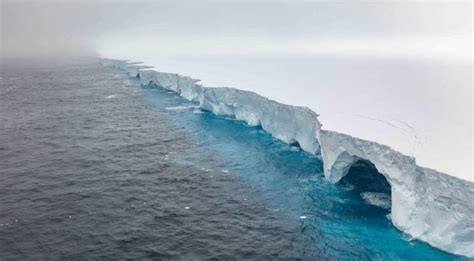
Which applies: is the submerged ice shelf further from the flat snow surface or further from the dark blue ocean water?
the dark blue ocean water

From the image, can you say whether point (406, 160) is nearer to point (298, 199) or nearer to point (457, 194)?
point (457, 194)

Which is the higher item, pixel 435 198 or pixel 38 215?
pixel 435 198

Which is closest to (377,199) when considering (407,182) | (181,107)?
(407,182)

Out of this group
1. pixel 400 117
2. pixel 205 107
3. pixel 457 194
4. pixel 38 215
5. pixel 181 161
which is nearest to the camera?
pixel 457 194

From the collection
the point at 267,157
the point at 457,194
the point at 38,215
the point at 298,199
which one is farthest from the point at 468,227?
the point at 38,215

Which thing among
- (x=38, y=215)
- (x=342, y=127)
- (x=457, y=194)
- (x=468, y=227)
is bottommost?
(x=38, y=215)

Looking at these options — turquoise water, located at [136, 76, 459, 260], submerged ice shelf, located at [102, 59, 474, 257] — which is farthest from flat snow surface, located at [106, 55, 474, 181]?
turquoise water, located at [136, 76, 459, 260]

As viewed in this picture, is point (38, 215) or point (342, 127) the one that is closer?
point (38, 215)

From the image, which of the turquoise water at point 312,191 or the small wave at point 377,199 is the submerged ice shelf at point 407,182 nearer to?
the turquoise water at point 312,191
